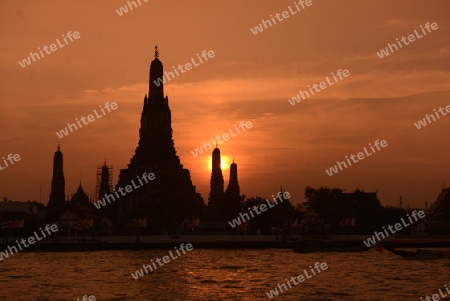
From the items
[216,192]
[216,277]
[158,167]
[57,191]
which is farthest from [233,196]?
[216,277]

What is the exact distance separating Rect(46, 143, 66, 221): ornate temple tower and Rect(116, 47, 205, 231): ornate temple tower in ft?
36.8

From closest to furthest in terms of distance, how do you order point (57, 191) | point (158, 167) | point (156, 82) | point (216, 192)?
point (57, 191) → point (158, 167) → point (156, 82) → point (216, 192)

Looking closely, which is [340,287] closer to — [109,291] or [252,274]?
[252,274]

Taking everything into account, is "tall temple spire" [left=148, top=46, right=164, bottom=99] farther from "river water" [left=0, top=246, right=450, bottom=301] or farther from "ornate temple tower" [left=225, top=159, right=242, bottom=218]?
"river water" [left=0, top=246, right=450, bottom=301]

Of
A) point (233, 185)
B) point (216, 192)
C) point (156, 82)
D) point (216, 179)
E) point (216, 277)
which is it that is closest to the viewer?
point (216, 277)

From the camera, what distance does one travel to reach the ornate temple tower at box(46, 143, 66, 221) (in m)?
154

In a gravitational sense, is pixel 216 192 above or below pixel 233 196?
above

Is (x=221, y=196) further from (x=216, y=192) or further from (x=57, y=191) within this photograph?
(x=57, y=191)

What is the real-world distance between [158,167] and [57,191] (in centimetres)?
2020

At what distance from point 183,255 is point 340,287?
38.3m

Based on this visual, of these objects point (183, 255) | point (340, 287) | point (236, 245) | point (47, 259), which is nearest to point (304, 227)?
point (236, 245)

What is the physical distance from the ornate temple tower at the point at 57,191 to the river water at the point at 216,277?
70.8 metres

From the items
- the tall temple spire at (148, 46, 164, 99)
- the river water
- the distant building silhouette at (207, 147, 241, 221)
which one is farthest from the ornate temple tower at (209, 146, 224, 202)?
the river water

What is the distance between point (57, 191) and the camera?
156 metres
